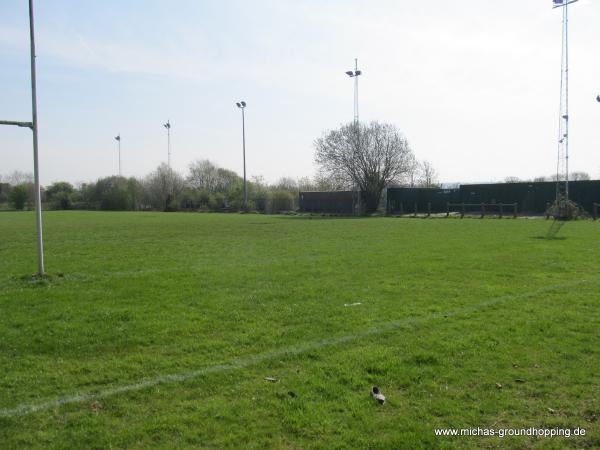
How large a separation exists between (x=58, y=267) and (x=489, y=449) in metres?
11.1

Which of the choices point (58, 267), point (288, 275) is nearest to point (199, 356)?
point (288, 275)

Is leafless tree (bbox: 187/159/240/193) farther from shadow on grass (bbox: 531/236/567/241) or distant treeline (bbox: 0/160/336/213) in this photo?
shadow on grass (bbox: 531/236/567/241)

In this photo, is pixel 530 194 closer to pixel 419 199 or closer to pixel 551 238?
pixel 419 199

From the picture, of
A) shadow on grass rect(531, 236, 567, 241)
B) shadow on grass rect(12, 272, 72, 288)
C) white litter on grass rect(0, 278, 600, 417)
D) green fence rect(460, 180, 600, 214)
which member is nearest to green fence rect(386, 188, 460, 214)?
green fence rect(460, 180, 600, 214)

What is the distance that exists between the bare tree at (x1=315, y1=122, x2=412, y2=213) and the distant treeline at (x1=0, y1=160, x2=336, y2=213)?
46.9ft

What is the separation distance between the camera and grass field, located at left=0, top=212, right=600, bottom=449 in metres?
3.73

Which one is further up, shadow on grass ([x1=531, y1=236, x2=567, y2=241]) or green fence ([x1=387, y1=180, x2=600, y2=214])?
green fence ([x1=387, y1=180, x2=600, y2=214])

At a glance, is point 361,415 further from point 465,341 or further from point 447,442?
point 465,341

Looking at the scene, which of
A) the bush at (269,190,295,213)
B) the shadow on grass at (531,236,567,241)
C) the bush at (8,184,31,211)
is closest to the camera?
the shadow on grass at (531,236,567,241)

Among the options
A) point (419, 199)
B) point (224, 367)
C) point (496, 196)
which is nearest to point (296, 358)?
point (224, 367)

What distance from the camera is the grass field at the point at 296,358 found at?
373cm

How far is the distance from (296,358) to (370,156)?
47.1 meters

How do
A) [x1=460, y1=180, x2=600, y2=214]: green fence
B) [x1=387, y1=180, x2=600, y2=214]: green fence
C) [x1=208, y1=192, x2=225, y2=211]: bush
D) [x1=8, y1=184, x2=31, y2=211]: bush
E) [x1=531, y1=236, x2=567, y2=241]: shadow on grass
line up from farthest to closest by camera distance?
[x1=8, y1=184, x2=31, y2=211]: bush
[x1=208, y1=192, x2=225, y2=211]: bush
[x1=387, y1=180, x2=600, y2=214]: green fence
[x1=460, y1=180, x2=600, y2=214]: green fence
[x1=531, y1=236, x2=567, y2=241]: shadow on grass

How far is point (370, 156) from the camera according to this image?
51.1 meters
